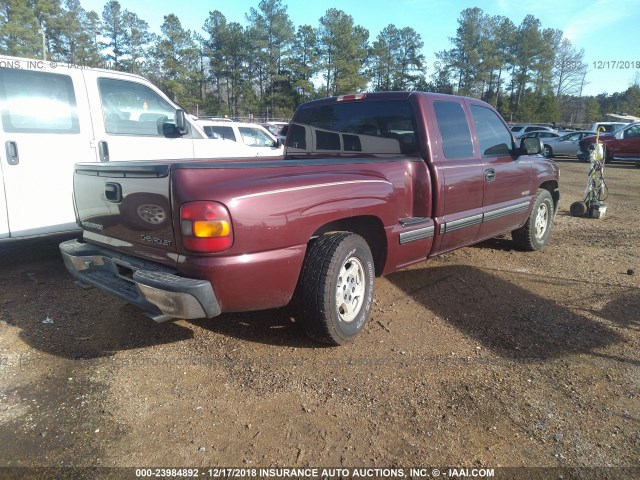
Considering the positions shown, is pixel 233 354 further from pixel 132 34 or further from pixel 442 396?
pixel 132 34

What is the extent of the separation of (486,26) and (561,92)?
17.5 meters

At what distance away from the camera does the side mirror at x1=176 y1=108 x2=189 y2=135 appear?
562 cm

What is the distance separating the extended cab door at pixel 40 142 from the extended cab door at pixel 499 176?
4200 millimetres

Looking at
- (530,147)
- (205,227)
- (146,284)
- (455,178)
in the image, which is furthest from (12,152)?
(530,147)

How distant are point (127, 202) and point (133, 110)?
300 centimetres

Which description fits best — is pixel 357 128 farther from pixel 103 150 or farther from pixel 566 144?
pixel 566 144

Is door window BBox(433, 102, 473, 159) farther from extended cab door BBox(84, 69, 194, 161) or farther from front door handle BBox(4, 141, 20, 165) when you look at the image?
front door handle BBox(4, 141, 20, 165)

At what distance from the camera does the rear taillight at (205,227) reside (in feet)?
8.11

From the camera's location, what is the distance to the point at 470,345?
10.9 feet

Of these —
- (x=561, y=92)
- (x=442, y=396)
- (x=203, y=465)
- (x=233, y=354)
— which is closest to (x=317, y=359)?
(x=233, y=354)

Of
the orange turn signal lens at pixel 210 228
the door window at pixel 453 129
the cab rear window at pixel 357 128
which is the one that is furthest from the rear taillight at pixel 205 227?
the door window at pixel 453 129

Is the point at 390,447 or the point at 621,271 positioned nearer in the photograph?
the point at 390,447

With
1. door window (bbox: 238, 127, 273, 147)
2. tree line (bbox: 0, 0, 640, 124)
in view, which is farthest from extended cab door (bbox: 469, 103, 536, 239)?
tree line (bbox: 0, 0, 640, 124)

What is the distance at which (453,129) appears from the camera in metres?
4.25
